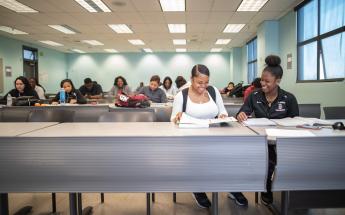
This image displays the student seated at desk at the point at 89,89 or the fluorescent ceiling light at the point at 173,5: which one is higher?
the fluorescent ceiling light at the point at 173,5

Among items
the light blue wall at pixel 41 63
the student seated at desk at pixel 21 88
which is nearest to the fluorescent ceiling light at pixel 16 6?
the student seated at desk at pixel 21 88

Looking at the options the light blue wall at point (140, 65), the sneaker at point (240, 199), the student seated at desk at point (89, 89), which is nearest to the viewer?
the sneaker at point (240, 199)

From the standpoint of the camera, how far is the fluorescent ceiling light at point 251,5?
5.96 meters

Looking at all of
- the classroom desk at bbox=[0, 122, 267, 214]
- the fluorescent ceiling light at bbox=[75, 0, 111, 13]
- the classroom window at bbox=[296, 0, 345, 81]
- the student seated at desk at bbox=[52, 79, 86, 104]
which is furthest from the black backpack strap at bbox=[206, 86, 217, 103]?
the fluorescent ceiling light at bbox=[75, 0, 111, 13]

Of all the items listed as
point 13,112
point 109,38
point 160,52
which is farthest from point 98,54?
point 13,112

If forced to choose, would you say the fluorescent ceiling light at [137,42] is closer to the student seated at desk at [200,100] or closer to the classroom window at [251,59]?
the classroom window at [251,59]

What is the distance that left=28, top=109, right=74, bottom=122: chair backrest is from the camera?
8.81 ft

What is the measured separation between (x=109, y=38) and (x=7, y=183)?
9419 millimetres

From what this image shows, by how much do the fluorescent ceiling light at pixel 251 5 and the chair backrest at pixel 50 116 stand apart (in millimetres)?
4660

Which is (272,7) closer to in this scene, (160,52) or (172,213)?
(172,213)

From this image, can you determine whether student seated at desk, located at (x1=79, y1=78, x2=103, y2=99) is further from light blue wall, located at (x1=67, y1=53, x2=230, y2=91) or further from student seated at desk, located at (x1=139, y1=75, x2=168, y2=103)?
light blue wall, located at (x1=67, y1=53, x2=230, y2=91)

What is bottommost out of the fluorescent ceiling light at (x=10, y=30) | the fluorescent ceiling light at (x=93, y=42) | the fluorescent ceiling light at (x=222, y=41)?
the fluorescent ceiling light at (x=222, y=41)

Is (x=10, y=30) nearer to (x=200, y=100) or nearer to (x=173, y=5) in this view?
(x=173, y=5)

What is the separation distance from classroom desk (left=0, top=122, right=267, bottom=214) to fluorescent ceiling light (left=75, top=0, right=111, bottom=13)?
17.0ft
